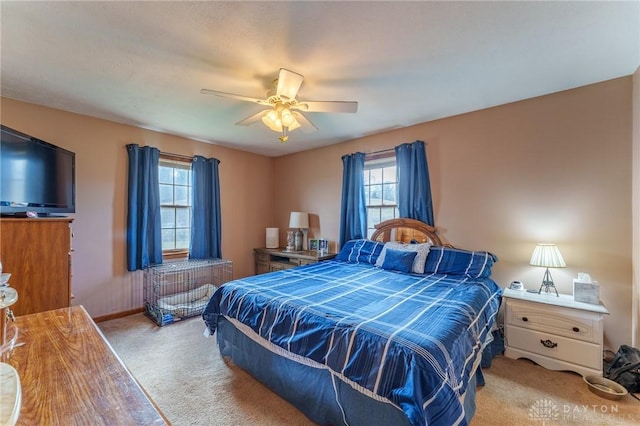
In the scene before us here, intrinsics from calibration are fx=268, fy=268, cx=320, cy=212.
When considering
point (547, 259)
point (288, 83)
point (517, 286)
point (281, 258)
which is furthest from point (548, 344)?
point (281, 258)

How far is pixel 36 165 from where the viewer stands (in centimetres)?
221

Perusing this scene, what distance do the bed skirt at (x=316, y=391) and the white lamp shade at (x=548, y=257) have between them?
1.32m

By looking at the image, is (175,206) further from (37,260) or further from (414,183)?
(414,183)

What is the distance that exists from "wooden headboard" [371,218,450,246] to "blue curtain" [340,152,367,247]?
0.27 meters

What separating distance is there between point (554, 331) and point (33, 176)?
4.53 metres

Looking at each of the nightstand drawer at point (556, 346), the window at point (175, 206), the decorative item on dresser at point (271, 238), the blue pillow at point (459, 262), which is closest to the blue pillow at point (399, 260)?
the blue pillow at point (459, 262)

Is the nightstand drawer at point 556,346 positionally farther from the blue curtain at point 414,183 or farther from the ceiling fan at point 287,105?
the ceiling fan at point 287,105

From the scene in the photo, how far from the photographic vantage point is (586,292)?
7.45ft

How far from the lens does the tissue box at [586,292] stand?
2.24 m

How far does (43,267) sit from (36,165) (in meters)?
0.95

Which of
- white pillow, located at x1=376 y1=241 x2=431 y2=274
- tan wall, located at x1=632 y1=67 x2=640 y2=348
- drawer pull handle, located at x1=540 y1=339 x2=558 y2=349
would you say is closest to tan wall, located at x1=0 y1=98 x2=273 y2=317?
white pillow, located at x1=376 y1=241 x2=431 y2=274

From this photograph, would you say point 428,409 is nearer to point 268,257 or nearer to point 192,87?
point 192,87

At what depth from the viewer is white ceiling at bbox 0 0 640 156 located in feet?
5.25

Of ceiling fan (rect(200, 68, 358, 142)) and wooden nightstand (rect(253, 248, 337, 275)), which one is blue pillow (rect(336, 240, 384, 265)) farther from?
ceiling fan (rect(200, 68, 358, 142))
